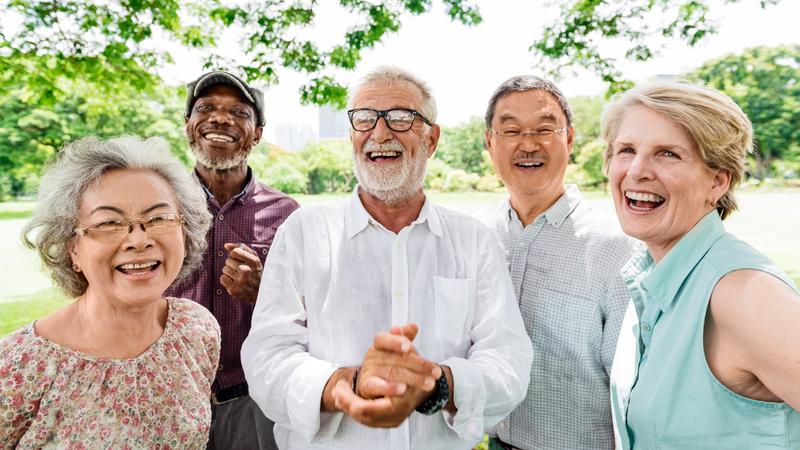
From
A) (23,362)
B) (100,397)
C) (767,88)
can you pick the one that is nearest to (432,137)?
(100,397)

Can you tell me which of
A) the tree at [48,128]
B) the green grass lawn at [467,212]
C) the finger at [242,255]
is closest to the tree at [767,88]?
the green grass lawn at [467,212]

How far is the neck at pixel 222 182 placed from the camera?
3.15 metres

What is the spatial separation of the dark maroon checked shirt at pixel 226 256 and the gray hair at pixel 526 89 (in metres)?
1.39

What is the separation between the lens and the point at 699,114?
170cm

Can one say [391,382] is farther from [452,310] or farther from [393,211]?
[393,211]

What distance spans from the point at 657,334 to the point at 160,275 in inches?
73.0

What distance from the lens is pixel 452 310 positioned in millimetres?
2174

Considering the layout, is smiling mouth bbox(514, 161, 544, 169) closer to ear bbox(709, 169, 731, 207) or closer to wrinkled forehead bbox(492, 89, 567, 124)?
wrinkled forehead bbox(492, 89, 567, 124)

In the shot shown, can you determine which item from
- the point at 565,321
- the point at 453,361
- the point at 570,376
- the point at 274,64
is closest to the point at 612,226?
the point at 565,321

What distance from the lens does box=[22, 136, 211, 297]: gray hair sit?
193 cm

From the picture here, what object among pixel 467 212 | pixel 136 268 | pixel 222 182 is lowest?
pixel 136 268

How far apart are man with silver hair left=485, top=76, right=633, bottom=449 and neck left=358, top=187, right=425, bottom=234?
58 centimetres

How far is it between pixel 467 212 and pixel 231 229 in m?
1.40

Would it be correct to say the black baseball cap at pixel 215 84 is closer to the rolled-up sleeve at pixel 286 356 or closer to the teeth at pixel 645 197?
the rolled-up sleeve at pixel 286 356
